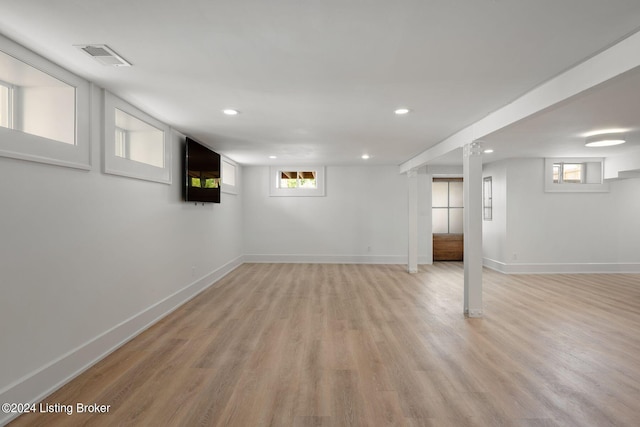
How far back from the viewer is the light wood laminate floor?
2260 mm

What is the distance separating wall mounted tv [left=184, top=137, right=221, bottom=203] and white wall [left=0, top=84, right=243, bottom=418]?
392mm

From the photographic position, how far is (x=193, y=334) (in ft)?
12.3

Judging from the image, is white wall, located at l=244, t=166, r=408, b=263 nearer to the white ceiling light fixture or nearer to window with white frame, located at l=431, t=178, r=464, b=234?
window with white frame, located at l=431, t=178, r=464, b=234

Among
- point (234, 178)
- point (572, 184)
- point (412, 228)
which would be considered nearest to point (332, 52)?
point (412, 228)

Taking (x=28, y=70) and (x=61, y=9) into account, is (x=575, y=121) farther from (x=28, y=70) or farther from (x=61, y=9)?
(x=28, y=70)

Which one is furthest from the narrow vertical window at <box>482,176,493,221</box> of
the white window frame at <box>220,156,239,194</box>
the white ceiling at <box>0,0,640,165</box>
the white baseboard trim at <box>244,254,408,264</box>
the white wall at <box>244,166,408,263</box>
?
the white window frame at <box>220,156,239,194</box>

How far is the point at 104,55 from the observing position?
8.04 ft

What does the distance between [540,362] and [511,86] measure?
8.25 ft

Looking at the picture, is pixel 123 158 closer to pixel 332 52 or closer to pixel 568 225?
pixel 332 52

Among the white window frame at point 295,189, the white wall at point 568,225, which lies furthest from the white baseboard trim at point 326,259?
the white wall at point 568,225

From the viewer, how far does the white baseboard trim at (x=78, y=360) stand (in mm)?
2250

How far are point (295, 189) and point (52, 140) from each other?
21.1 ft

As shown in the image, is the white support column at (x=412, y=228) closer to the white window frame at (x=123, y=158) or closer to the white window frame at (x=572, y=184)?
the white window frame at (x=572, y=184)

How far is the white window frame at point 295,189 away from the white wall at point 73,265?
421cm
